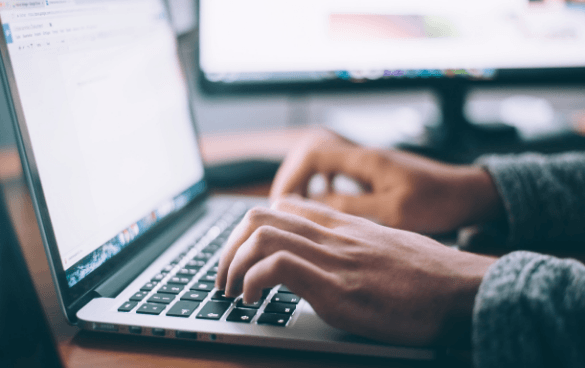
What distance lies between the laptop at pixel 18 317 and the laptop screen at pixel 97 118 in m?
0.13

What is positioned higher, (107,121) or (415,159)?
(107,121)

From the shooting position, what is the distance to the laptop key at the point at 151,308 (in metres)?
0.33

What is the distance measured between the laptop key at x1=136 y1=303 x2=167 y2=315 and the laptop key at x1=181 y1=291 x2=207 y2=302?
0.7 inches

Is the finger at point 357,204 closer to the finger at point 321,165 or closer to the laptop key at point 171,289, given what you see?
the finger at point 321,165

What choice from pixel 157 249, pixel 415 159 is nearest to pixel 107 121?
pixel 157 249

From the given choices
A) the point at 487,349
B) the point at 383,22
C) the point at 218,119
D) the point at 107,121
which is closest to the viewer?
the point at 487,349

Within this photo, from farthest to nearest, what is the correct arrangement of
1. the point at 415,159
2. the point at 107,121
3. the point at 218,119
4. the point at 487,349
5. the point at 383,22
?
the point at 218,119 → the point at 383,22 → the point at 415,159 → the point at 107,121 → the point at 487,349

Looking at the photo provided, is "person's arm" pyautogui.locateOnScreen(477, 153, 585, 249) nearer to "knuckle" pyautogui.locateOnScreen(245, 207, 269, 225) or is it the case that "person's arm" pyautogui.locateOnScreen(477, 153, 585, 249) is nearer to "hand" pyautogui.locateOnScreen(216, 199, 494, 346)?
"hand" pyautogui.locateOnScreen(216, 199, 494, 346)

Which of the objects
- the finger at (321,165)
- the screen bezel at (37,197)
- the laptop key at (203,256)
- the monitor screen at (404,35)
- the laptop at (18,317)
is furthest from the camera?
the monitor screen at (404,35)

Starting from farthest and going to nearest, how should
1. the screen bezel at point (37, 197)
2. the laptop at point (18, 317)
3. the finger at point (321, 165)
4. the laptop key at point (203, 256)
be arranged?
the finger at point (321, 165) → the laptop key at point (203, 256) → the screen bezel at point (37, 197) → the laptop at point (18, 317)

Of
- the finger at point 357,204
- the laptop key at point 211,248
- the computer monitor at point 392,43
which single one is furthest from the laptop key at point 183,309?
the computer monitor at point 392,43

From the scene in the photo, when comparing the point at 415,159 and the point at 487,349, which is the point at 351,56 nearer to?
the point at 415,159

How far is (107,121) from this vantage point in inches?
16.5

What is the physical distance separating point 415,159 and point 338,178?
121 mm
